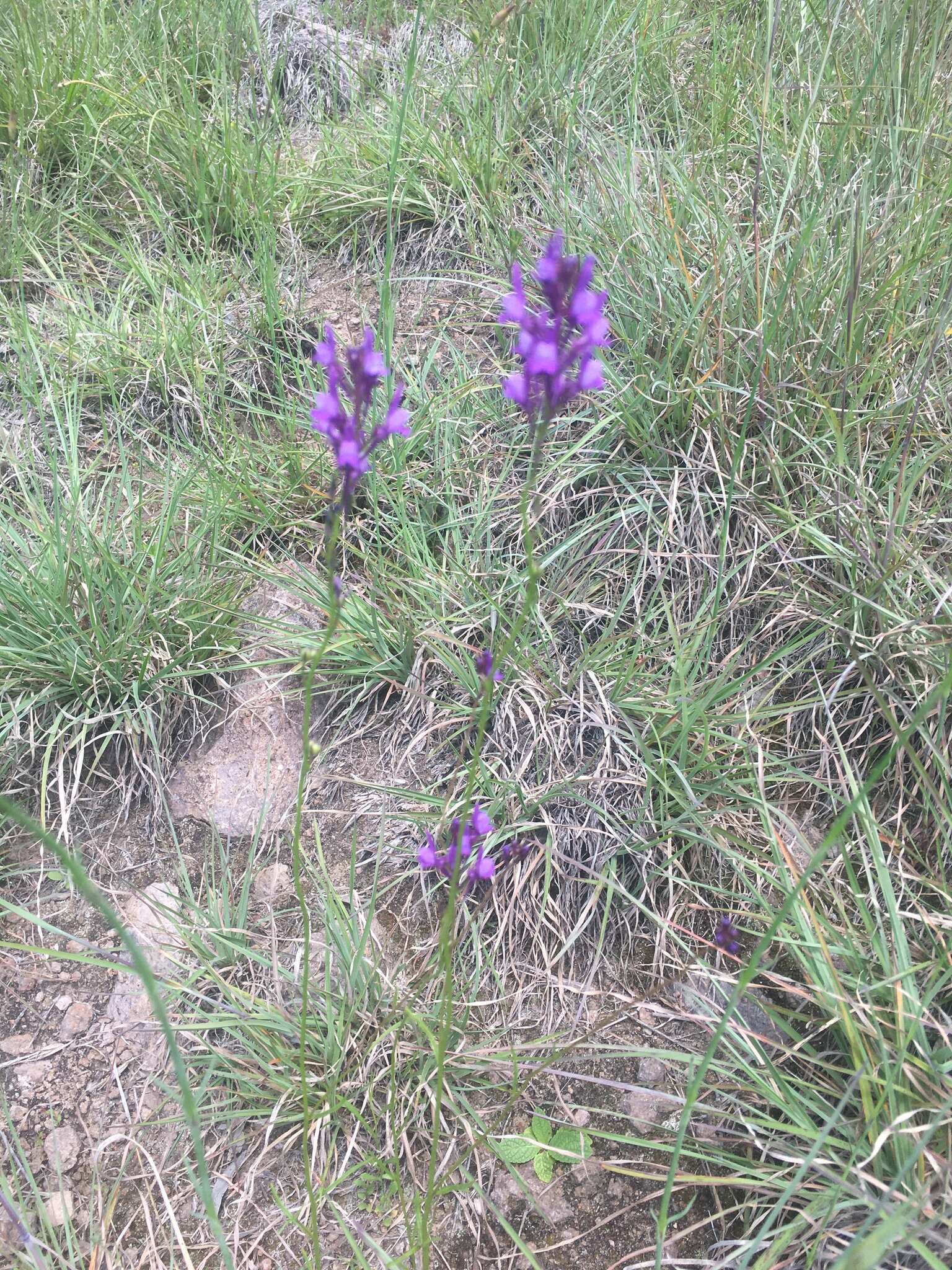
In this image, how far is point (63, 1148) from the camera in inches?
61.2

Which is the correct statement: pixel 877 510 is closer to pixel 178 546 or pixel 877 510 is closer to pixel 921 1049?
pixel 921 1049

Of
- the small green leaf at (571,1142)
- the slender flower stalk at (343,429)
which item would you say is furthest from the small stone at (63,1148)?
the small green leaf at (571,1142)

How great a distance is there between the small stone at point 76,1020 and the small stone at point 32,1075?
0.05m

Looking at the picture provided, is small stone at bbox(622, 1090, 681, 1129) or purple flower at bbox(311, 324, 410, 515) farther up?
purple flower at bbox(311, 324, 410, 515)

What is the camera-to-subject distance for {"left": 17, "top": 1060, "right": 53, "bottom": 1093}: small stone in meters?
1.62

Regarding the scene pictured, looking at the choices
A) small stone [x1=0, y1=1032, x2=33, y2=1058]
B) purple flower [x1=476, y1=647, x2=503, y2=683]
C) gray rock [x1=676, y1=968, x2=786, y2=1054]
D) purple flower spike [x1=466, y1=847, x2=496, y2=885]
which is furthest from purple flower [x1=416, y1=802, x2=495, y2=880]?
small stone [x1=0, y1=1032, x2=33, y2=1058]

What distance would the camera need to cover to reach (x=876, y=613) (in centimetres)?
184

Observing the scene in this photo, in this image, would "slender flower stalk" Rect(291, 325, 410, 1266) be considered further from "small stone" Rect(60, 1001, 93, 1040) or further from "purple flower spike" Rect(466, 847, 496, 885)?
"small stone" Rect(60, 1001, 93, 1040)

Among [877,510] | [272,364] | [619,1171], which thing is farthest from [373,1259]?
[272,364]

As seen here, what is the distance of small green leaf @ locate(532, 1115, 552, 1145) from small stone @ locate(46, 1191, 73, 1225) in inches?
32.0

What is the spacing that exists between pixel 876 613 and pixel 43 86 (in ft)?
10.4

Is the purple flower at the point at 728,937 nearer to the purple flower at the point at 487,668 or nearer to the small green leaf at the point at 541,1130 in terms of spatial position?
the small green leaf at the point at 541,1130

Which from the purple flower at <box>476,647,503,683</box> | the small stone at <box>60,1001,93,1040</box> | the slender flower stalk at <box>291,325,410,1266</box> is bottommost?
the small stone at <box>60,1001,93,1040</box>

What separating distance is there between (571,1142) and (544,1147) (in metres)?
0.07
